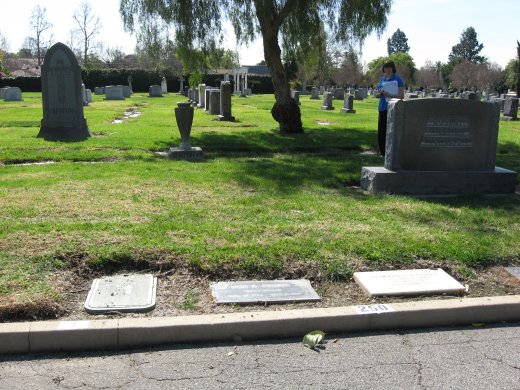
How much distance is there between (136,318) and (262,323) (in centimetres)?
90

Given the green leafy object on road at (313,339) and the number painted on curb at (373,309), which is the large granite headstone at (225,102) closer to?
the number painted on curb at (373,309)

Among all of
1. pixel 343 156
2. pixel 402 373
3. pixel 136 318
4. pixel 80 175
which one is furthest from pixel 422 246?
pixel 343 156

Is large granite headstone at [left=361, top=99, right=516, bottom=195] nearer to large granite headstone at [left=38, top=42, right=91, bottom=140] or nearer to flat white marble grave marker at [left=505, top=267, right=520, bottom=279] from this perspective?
flat white marble grave marker at [left=505, top=267, right=520, bottom=279]

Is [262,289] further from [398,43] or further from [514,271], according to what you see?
[398,43]

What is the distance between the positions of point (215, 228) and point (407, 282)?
81.4 inches

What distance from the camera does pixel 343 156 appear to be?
11727 mm

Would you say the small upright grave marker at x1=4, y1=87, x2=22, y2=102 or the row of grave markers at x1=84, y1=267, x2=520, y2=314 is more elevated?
the small upright grave marker at x1=4, y1=87, x2=22, y2=102

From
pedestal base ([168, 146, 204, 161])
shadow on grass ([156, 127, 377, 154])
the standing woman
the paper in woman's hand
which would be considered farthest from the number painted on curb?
shadow on grass ([156, 127, 377, 154])

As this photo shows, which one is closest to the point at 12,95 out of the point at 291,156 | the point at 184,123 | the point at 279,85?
the point at 279,85

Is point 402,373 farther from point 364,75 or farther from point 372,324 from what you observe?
point 364,75

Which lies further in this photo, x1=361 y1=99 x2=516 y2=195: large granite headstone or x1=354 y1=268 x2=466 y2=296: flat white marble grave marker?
x1=361 y1=99 x2=516 y2=195: large granite headstone

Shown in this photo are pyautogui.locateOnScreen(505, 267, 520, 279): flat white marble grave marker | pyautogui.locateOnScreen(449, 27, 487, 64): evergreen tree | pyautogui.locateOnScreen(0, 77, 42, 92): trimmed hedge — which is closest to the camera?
pyautogui.locateOnScreen(505, 267, 520, 279): flat white marble grave marker

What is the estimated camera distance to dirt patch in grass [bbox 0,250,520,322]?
3.91 metres

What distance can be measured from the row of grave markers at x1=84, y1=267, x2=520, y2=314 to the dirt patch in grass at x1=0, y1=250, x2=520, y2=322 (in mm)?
55
